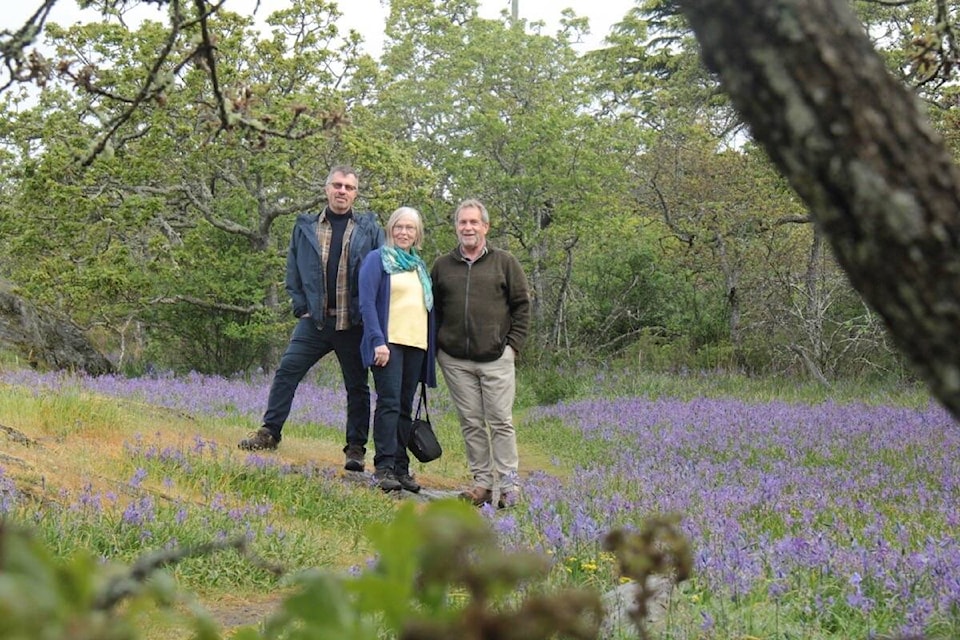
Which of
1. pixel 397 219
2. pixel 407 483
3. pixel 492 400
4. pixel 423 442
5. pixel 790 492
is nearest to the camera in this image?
pixel 790 492

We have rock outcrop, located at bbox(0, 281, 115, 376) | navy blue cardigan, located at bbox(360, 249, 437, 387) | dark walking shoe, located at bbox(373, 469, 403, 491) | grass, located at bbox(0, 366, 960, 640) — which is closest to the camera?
grass, located at bbox(0, 366, 960, 640)

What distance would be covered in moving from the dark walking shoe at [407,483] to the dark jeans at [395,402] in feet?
0.15

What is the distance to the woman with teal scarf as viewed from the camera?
25.0 feet

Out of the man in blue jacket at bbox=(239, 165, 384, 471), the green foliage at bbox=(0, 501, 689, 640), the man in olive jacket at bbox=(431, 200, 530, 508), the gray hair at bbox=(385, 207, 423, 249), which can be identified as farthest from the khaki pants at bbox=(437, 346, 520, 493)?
the green foliage at bbox=(0, 501, 689, 640)

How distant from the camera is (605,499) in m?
6.65

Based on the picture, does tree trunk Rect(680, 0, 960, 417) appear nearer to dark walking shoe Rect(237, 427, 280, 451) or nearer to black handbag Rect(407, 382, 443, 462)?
black handbag Rect(407, 382, 443, 462)

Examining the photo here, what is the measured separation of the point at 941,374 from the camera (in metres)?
1.16

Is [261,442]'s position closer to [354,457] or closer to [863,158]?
[354,457]

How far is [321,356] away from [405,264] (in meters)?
1.35

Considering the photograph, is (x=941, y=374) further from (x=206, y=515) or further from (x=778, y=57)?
(x=206, y=515)

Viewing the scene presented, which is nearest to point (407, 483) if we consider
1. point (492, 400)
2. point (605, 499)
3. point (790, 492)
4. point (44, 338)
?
point (492, 400)

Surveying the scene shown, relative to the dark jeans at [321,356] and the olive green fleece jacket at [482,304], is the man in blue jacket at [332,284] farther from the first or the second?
the olive green fleece jacket at [482,304]

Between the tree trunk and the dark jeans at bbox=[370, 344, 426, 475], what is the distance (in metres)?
6.73

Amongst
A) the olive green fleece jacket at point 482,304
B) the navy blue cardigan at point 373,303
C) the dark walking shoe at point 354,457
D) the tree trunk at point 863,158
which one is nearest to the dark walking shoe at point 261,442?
the dark walking shoe at point 354,457
